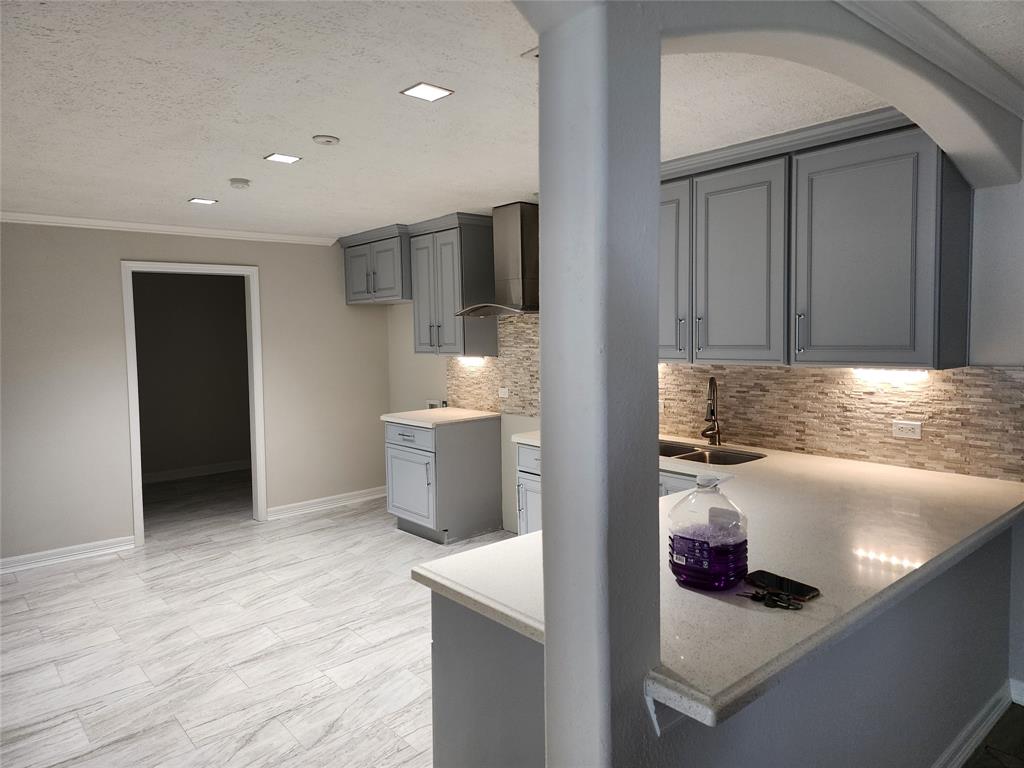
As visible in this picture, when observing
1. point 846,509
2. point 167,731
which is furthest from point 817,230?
point 167,731

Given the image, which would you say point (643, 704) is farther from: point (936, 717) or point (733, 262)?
point (733, 262)

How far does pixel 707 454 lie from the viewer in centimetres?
363

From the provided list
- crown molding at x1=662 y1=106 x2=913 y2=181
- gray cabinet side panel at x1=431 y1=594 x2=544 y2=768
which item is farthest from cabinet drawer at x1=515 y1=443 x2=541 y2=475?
gray cabinet side panel at x1=431 y1=594 x2=544 y2=768

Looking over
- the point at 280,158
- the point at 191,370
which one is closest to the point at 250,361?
the point at 191,370

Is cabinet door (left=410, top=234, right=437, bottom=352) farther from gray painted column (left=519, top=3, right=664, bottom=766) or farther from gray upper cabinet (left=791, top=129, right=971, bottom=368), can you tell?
gray painted column (left=519, top=3, right=664, bottom=766)

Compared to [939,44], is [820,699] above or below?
below

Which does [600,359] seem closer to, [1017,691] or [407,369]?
[1017,691]

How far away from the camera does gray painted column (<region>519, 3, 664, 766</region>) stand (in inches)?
47.2

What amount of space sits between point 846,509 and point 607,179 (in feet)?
5.75

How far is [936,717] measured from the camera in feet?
7.80

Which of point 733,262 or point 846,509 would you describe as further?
point 733,262

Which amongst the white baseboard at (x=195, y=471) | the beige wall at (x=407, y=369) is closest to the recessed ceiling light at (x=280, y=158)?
the beige wall at (x=407, y=369)

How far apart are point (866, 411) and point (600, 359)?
8.09 ft

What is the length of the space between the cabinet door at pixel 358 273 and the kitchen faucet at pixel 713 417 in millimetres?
3288
